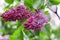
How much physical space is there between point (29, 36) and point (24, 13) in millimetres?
87

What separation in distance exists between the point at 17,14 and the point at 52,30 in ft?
0.49

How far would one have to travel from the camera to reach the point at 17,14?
0.53m

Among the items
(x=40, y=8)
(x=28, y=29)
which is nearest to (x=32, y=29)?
(x=28, y=29)

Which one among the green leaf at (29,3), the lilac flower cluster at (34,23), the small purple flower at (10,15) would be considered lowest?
the lilac flower cluster at (34,23)

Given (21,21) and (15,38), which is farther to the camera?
(21,21)

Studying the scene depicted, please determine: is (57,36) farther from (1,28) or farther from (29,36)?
(1,28)

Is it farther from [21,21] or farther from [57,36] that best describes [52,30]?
[21,21]

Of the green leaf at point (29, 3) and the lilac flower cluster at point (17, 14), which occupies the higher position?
the green leaf at point (29, 3)

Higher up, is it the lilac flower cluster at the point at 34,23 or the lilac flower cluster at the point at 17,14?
the lilac flower cluster at the point at 17,14

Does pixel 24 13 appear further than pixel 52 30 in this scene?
Yes

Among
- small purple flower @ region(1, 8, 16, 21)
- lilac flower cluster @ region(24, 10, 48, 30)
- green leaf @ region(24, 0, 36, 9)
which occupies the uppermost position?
green leaf @ region(24, 0, 36, 9)

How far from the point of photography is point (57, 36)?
402 mm

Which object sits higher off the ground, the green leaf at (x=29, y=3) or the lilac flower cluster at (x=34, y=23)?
the green leaf at (x=29, y=3)

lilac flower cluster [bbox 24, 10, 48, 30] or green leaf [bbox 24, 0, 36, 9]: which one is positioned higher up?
green leaf [bbox 24, 0, 36, 9]
